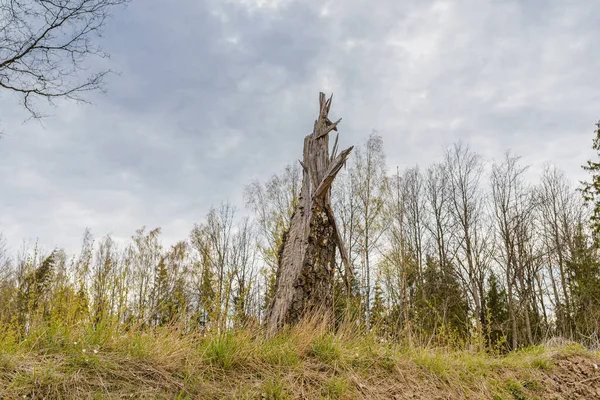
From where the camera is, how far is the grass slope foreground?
→ 231 centimetres

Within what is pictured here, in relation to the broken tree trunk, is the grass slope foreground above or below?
below

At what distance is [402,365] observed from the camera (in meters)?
3.69

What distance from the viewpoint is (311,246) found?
5184 mm

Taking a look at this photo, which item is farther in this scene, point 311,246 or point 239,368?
point 311,246

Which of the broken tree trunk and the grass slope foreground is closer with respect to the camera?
the grass slope foreground

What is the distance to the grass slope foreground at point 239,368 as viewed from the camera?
2.31m

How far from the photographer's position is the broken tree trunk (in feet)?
15.8

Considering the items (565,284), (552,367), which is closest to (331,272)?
(552,367)

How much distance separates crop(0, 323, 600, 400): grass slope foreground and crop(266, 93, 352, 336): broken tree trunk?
1.01 metres

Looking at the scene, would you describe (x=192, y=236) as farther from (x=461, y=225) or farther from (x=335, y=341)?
(x=335, y=341)

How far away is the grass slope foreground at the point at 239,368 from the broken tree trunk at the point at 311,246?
101 centimetres

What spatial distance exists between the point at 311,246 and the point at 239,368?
95.8 inches

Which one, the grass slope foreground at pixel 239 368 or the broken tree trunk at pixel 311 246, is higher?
the broken tree trunk at pixel 311 246

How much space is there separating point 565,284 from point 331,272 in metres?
18.2
